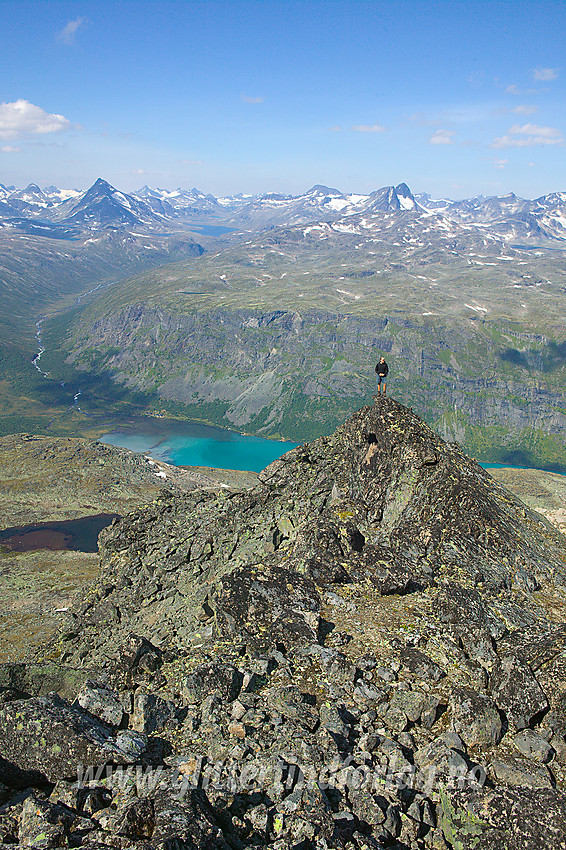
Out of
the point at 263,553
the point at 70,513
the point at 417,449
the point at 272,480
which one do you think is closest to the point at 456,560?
the point at 417,449

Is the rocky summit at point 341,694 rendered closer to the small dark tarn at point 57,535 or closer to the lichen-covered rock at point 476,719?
the lichen-covered rock at point 476,719

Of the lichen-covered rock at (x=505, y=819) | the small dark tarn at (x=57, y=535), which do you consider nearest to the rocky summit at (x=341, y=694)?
the lichen-covered rock at (x=505, y=819)

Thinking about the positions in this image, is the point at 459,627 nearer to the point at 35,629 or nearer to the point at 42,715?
the point at 42,715

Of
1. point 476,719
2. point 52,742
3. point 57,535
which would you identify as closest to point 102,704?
point 52,742

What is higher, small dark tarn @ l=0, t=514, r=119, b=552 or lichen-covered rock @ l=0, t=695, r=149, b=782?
lichen-covered rock @ l=0, t=695, r=149, b=782

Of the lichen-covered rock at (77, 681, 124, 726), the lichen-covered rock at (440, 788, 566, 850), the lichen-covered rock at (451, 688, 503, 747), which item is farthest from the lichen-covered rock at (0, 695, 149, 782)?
the lichen-covered rock at (451, 688, 503, 747)

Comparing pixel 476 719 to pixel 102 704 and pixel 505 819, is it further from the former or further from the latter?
pixel 102 704

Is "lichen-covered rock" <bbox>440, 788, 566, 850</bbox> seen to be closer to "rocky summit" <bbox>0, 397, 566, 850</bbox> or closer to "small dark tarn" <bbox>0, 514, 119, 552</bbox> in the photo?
"rocky summit" <bbox>0, 397, 566, 850</bbox>
